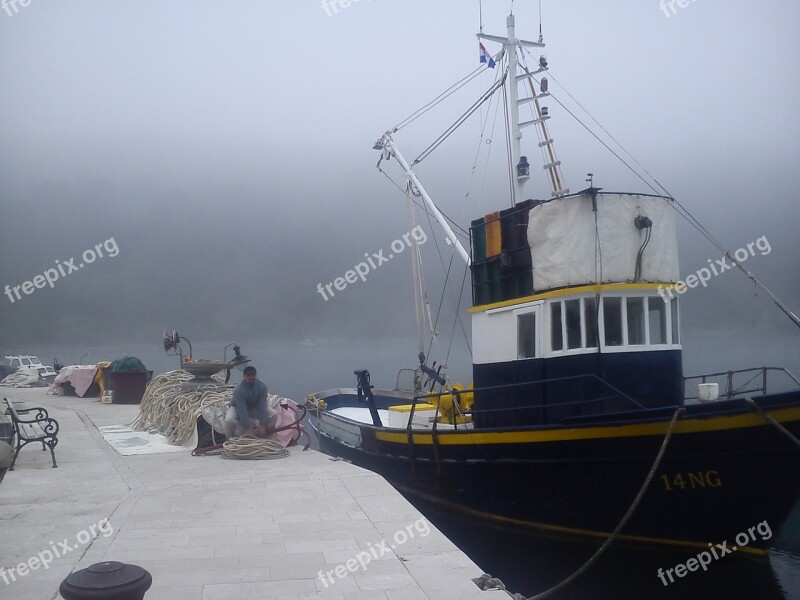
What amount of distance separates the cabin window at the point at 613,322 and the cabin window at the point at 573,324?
0.34 meters

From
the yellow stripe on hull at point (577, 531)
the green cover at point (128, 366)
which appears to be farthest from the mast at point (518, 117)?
the green cover at point (128, 366)

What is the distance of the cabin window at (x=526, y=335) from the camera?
10023mm

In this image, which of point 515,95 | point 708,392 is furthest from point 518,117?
point 708,392

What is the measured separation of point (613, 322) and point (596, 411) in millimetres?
1192

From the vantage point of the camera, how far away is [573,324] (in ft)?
31.2

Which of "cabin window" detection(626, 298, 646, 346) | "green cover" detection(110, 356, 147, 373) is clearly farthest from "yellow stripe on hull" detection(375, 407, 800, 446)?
"green cover" detection(110, 356, 147, 373)

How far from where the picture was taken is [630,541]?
29.3 feet

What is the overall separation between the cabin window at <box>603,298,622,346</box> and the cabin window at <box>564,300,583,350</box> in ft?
1.12

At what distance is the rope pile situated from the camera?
467 inches

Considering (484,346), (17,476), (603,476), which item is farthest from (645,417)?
(17,476)

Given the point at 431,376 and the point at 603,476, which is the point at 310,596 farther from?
the point at 431,376

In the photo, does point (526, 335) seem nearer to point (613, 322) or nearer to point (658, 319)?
point (613, 322)

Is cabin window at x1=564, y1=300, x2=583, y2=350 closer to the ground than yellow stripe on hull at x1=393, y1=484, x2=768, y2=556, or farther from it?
farther from it

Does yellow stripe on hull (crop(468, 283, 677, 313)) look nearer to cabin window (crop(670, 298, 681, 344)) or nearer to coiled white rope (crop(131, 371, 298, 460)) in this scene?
cabin window (crop(670, 298, 681, 344))
